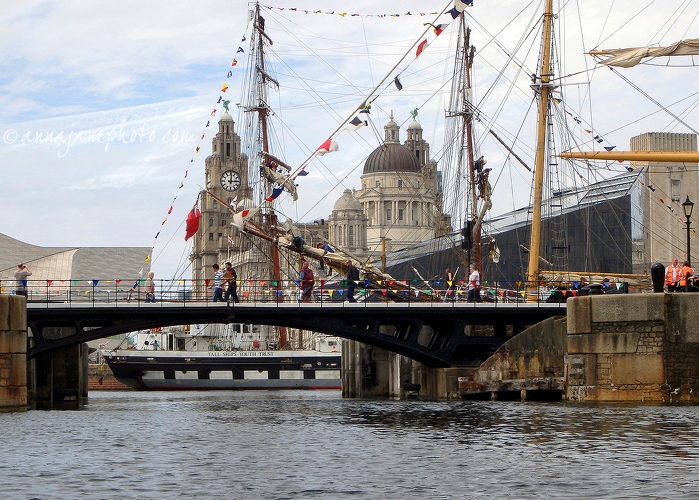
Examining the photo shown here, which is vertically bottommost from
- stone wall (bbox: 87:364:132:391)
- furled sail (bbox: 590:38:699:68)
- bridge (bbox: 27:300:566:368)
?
stone wall (bbox: 87:364:132:391)

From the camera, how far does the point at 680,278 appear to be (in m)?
39.0

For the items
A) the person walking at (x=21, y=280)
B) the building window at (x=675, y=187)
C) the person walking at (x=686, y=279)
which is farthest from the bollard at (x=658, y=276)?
the building window at (x=675, y=187)

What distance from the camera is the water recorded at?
19.1 meters

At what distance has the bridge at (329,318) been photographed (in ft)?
148

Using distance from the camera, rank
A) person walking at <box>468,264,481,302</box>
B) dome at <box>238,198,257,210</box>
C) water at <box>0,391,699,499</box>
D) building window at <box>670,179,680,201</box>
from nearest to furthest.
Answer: water at <box>0,391,699,499</box>, person walking at <box>468,264,481,302</box>, dome at <box>238,198,257,210</box>, building window at <box>670,179,680,201</box>

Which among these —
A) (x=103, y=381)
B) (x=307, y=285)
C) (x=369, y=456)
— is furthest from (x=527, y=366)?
(x=103, y=381)

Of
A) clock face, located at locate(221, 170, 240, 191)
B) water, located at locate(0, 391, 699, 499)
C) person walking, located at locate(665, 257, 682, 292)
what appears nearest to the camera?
water, located at locate(0, 391, 699, 499)

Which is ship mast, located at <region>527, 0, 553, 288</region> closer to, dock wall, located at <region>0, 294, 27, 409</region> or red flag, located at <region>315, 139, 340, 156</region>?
red flag, located at <region>315, 139, 340, 156</region>

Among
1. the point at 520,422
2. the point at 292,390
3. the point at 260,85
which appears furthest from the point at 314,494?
the point at 292,390

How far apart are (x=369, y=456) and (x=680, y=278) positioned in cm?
1801

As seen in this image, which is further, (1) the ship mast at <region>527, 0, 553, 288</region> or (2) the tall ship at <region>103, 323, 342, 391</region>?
(2) the tall ship at <region>103, 323, 342, 391</region>

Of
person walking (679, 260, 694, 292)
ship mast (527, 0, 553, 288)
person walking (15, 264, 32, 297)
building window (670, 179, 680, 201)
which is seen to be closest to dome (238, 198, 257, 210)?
ship mast (527, 0, 553, 288)

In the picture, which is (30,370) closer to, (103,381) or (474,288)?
(474,288)

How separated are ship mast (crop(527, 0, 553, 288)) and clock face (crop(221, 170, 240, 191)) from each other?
415 ft
